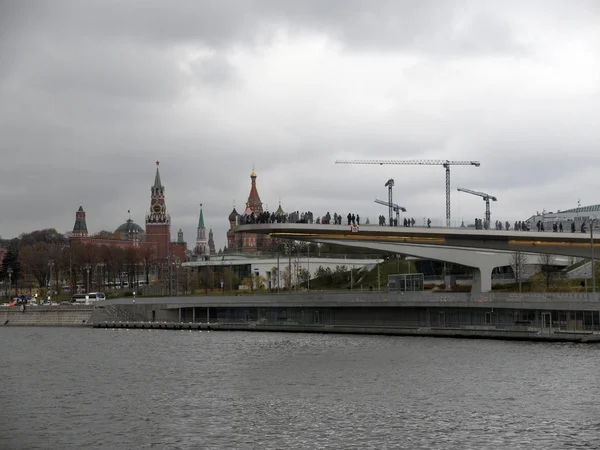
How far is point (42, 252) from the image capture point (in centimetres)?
15738

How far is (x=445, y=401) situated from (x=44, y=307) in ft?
264

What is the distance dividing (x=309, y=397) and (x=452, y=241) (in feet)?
134

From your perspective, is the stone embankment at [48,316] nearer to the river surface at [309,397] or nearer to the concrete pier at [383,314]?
the concrete pier at [383,314]

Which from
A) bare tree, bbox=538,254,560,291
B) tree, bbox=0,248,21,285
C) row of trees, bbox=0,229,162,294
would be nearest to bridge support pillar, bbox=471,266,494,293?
bare tree, bbox=538,254,560,291

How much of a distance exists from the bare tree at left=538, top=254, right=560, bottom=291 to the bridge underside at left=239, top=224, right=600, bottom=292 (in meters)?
10.8

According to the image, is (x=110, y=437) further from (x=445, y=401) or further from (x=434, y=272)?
(x=434, y=272)

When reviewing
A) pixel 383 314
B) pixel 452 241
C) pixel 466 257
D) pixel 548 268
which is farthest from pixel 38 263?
pixel 452 241

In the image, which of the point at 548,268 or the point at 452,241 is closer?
the point at 452,241

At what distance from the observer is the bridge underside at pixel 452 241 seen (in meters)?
73.7

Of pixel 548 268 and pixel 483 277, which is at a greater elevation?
pixel 548 268

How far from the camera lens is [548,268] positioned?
339ft

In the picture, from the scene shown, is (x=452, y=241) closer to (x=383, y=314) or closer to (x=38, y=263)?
(x=383, y=314)

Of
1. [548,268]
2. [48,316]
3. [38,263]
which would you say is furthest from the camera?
[38,263]

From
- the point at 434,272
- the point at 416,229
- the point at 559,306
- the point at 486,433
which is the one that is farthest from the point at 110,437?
the point at 434,272
